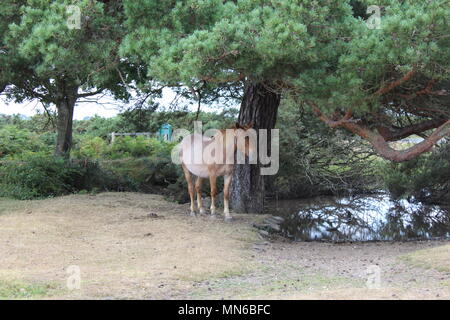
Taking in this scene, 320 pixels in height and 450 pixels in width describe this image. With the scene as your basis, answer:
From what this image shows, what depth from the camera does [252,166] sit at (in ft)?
44.3

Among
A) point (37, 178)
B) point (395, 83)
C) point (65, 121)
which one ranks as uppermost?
point (65, 121)

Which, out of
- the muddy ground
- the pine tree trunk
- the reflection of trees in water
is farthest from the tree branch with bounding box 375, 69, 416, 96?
the pine tree trunk

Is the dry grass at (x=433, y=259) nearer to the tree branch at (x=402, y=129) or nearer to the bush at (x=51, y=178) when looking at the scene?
the tree branch at (x=402, y=129)

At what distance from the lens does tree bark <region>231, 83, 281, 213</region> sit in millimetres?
13195

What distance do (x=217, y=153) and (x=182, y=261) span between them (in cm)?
423

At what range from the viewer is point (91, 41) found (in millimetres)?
10430

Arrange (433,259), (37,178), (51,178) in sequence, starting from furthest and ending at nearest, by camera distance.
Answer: (51,178), (37,178), (433,259)

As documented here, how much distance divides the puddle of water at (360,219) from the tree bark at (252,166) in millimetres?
1055

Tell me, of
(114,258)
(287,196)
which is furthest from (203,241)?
(287,196)

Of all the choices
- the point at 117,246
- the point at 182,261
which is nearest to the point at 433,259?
the point at 182,261

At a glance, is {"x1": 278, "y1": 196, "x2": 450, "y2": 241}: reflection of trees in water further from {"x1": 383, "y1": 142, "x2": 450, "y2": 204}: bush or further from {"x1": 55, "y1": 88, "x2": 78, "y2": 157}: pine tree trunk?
{"x1": 55, "y1": 88, "x2": 78, "y2": 157}: pine tree trunk

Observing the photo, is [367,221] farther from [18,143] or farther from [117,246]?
[18,143]

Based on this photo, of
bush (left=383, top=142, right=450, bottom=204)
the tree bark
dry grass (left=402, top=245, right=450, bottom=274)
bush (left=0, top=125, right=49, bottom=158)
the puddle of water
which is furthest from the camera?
bush (left=0, top=125, right=49, bottom=158)

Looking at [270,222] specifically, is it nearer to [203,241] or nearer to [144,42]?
[203,241]
